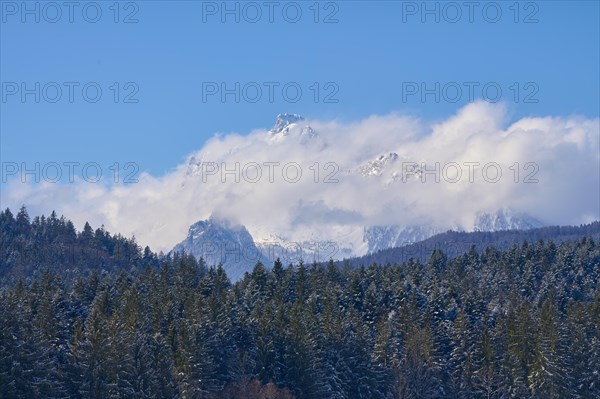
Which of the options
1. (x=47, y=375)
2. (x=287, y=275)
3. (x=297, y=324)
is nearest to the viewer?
(x=47, y=375)

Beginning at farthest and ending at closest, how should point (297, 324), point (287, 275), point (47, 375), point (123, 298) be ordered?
point (287, 275) → point (123, 298) → point (297, 324) → point (47, 375)

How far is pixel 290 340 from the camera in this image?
10275 centimetres

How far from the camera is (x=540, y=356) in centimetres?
10669

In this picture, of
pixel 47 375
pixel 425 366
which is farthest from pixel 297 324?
pixel 47 375

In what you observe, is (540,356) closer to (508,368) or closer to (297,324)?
(508,368)

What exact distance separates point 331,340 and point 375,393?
7.64 metres

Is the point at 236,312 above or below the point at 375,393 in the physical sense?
above

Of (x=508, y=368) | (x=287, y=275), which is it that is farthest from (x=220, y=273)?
(x=508, y=368)

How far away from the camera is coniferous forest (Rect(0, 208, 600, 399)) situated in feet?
268

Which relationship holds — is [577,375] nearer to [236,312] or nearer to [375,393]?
[375,393]

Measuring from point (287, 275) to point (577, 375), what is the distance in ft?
142

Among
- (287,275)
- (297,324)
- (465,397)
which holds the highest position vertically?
Result: (287,275)

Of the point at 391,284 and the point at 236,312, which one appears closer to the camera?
the point at 236,312

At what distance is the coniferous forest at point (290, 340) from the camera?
81.8 m
